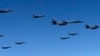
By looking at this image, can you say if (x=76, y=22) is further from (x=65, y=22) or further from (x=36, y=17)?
Answer: (x=36, y=17)

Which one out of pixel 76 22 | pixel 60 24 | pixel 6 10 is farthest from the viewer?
pixel 76 22

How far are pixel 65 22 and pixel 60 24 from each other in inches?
86.9

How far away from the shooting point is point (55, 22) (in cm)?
13250

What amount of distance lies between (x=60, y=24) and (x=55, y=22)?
4.76 metres

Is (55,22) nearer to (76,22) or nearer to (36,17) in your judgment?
(76,22)

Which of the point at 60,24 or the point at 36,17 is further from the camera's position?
the point at 60,24

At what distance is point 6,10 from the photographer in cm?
10794

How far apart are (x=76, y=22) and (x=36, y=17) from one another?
29.6 meters

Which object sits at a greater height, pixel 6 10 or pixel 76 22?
pixel 76 22

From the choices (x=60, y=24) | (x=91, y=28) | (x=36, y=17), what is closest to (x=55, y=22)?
(x=60, y=24)

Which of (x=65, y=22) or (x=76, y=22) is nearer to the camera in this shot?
(x=65, y=22)

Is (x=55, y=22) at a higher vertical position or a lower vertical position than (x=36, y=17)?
higher

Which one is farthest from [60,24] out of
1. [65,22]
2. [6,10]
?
[6,10]

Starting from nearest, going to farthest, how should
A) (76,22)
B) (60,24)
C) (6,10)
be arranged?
(6,10) < (60,24) < (76,22)
